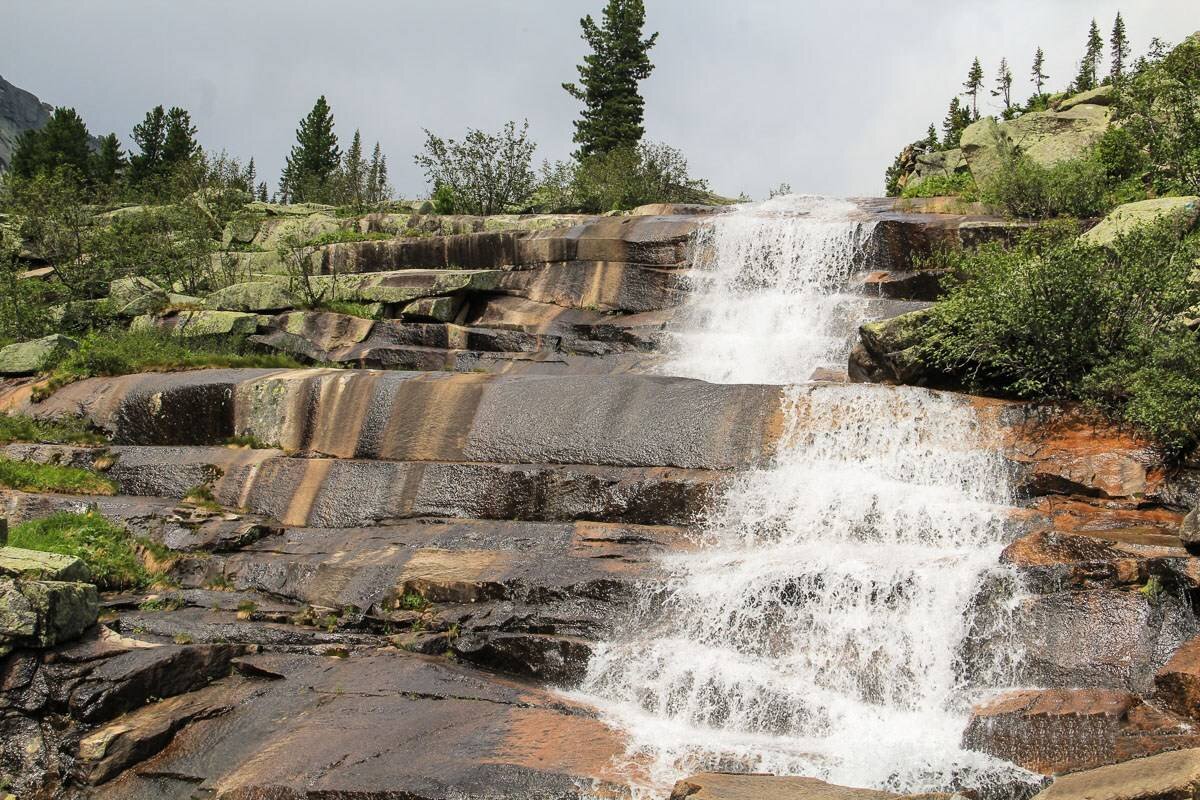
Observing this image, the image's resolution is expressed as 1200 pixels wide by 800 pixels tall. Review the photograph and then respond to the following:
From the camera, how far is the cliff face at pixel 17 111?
101688 mm

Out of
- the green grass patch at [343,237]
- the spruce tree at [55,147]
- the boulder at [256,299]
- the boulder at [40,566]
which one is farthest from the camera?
the spruce tree at [55,147]

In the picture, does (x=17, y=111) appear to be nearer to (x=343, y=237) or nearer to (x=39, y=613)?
(x=343, y=237)

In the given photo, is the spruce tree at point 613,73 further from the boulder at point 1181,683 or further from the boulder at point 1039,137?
the boulder at point 1181,683

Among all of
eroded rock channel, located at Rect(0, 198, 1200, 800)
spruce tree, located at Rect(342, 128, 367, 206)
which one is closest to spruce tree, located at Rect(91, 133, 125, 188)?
spruce tree, located at Rect(342, 128, 367, 206)

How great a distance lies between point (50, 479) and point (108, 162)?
136 ft

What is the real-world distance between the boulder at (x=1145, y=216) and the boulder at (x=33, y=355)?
837 inches

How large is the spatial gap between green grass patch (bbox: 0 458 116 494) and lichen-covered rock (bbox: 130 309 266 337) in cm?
699

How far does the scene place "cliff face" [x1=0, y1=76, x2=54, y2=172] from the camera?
334ft

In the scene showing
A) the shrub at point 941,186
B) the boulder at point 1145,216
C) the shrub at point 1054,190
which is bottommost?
the boulder at point 1145,216

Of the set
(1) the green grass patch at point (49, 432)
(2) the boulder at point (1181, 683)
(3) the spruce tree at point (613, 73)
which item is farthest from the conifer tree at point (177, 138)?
(2) the boulder at point (1181, 683)

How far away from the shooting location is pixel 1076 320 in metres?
14.3

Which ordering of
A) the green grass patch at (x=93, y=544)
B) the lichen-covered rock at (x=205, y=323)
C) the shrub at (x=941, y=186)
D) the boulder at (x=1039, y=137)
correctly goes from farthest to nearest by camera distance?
1. the shrub at (x=941, y=186)
2. the boulder at (x=1039, y=137)
3. the lichen-covered rock at (x=205, y=323)
4. the green grass patch at (x=93, y=544)

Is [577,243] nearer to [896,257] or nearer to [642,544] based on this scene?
[896,257]

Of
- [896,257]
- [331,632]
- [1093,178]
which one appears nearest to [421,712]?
[331,632]
